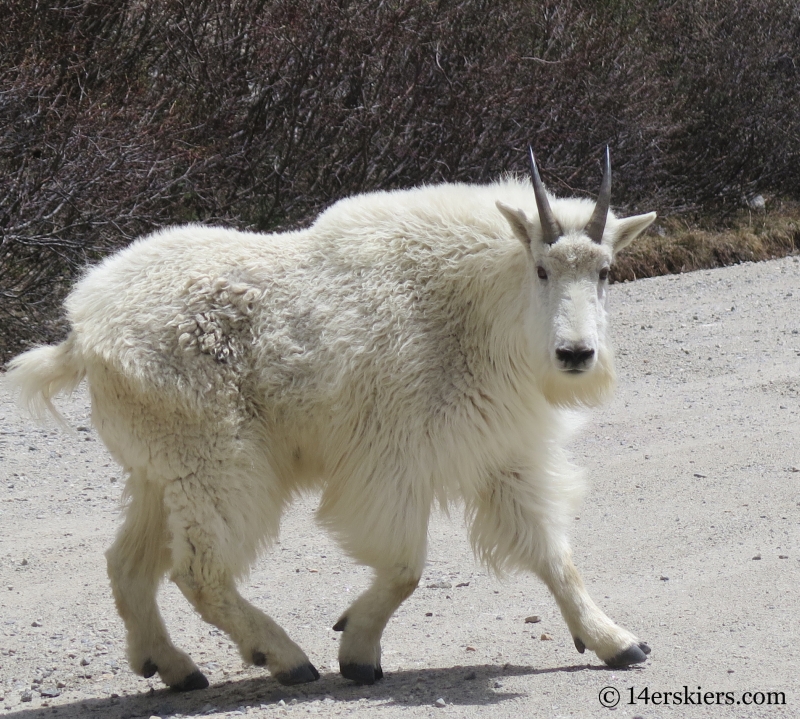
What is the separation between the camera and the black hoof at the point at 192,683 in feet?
14.9

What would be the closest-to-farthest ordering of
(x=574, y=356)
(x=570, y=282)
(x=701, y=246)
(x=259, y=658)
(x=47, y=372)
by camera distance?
1. (x=574, y=356)
2. (x=570, y=282)
3. (x=259, y=658)
4. (x=47, y=372)
5. (x=701, y=246)

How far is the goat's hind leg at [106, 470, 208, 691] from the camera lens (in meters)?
4.52

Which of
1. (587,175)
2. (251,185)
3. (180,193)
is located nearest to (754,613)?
(180,193)

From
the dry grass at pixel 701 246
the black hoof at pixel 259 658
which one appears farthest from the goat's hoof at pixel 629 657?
the dry grass at pixel 701 246

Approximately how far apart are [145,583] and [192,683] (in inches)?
17.9

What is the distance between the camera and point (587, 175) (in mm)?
14344

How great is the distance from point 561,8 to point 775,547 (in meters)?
10.5

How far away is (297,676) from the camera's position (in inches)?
170

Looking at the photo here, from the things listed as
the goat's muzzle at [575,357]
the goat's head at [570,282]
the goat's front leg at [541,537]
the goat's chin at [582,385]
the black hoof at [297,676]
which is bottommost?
the black hoof at [297,676]

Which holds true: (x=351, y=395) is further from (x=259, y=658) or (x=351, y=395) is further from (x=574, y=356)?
(x=259, y=658)

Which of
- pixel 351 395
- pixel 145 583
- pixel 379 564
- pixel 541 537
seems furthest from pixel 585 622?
pixel 145 583

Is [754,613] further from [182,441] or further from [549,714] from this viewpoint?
[182,441]

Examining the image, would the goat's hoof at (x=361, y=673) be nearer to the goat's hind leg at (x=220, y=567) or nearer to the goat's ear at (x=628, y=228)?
the goat's hind leg at (x=220, y=567)

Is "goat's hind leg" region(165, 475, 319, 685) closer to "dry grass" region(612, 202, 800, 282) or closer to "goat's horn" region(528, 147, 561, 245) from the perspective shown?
"goat's horn" region(528, 147, 561, 245)
